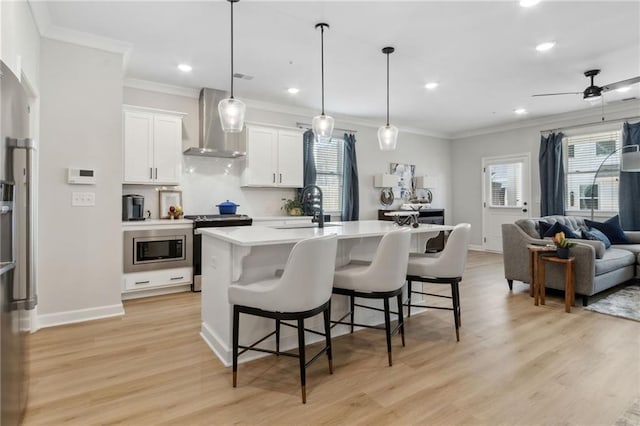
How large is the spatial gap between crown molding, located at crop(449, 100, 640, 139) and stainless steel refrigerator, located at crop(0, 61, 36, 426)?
7.69 metres

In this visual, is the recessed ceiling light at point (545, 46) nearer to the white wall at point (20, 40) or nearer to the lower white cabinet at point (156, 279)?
the white wall at point (20, 40)

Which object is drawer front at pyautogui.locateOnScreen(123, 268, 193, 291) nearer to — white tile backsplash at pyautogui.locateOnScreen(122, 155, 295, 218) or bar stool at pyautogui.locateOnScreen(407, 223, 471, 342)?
white tile backsplash at pyautogui.locateOnScreen(122, 155, 295, 218)

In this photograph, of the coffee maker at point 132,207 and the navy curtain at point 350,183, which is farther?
the navy curtain at point 350,183

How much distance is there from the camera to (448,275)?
2.84 meters

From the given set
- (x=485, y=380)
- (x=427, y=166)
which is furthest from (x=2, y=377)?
(x=427, y=166)

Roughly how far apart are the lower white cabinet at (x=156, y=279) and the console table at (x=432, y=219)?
4017 millimetres

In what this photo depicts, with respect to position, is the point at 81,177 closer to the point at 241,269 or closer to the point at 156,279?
the point at 156,279

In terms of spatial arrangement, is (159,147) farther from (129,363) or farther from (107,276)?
(129,363)

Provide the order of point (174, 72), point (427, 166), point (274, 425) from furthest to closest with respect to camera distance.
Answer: point (427, 166)
point (174, 72)
point (274, 425)

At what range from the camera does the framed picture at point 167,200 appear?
484cm

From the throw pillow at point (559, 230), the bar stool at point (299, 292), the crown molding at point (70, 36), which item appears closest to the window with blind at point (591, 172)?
the throw pillow at point (559, 230)

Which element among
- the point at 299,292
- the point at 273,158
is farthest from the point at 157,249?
the point at 299,292

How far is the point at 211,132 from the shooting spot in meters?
4.92

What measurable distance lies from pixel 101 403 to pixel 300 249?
56.5 inches
